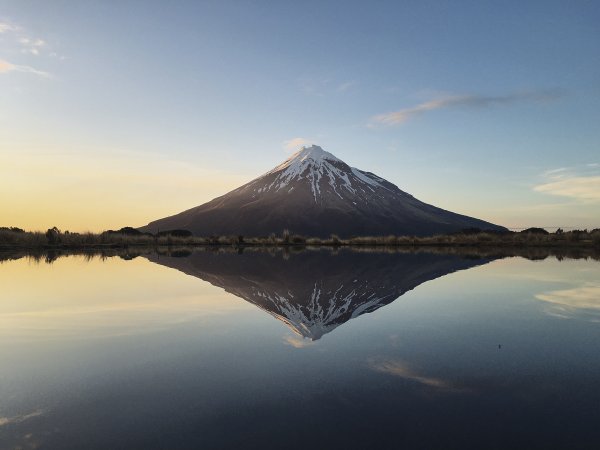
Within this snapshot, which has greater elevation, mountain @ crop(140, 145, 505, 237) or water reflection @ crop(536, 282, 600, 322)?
mountain @ crop(140, 145, 505, 237)

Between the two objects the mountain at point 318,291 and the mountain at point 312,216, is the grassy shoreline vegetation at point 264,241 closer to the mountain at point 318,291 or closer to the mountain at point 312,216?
the mountain at point 318,291

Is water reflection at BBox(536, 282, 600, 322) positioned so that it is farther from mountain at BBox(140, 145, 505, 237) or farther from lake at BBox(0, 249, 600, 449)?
mountain at BBox(140, 145, 505, 237)

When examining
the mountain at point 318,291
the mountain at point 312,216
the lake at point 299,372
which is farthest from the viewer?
the mountain at point 312,216

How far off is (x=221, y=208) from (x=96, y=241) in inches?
5547

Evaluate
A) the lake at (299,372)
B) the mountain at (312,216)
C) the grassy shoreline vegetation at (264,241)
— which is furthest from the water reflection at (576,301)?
the mountain at (312,216)

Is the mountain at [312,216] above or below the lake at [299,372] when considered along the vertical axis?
above

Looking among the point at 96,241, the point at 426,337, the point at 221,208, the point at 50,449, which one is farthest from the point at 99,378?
the point at 221,208

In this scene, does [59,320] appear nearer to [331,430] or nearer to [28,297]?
[28,297]

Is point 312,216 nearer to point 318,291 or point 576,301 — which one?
point 318,291

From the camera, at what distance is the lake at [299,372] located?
3973mm

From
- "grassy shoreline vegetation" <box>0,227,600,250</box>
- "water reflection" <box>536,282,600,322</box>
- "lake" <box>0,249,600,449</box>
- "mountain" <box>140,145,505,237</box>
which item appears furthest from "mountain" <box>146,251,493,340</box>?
"mountain" <box>140,145,505,237</box>

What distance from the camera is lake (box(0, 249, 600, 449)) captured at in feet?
13.0

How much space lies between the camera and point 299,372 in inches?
225

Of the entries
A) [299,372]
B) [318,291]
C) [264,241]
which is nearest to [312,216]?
[264,241]
